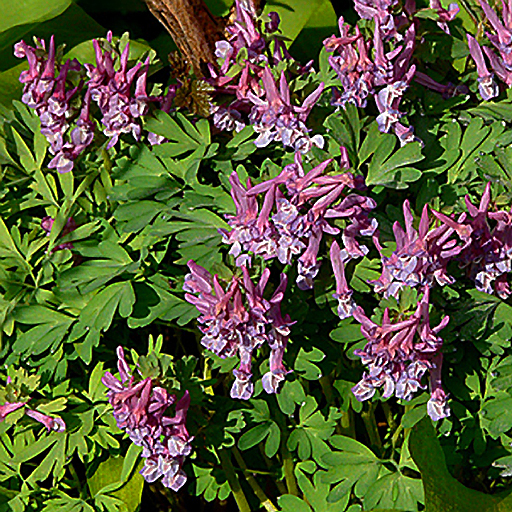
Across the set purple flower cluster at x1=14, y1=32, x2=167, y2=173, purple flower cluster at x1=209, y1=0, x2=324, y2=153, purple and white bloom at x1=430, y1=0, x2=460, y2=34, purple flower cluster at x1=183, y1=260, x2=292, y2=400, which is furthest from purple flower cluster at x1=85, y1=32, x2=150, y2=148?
purple and white bloom at x1=430, y1=0, x2=460, y2=34

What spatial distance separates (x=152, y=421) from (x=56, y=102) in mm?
480

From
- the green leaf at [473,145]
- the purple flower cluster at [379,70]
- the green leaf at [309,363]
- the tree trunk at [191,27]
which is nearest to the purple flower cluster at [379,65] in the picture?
the purple flower cluster at [379,70]

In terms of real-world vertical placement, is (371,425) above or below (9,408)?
below

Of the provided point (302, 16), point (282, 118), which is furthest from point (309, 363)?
point (302, 16)

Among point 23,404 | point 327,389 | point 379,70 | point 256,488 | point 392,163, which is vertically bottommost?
point 256,488

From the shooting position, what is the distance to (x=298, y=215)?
92 centimetres

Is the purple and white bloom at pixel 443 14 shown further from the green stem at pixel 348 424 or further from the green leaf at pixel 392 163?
the green stem at pixel 348 424

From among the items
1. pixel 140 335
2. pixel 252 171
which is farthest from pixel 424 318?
pixel 140 335

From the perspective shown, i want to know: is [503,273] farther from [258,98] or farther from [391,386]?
[258,98]

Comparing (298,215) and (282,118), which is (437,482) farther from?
(282,118)

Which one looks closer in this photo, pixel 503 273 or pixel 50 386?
pixel 503 273

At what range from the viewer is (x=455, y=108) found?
1.18m

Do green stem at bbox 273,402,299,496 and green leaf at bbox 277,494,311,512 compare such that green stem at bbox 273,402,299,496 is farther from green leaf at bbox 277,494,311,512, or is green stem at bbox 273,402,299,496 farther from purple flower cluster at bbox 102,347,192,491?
purple flower cluster at bbox 102,347,192,491

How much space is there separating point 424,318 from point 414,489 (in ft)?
1.00
